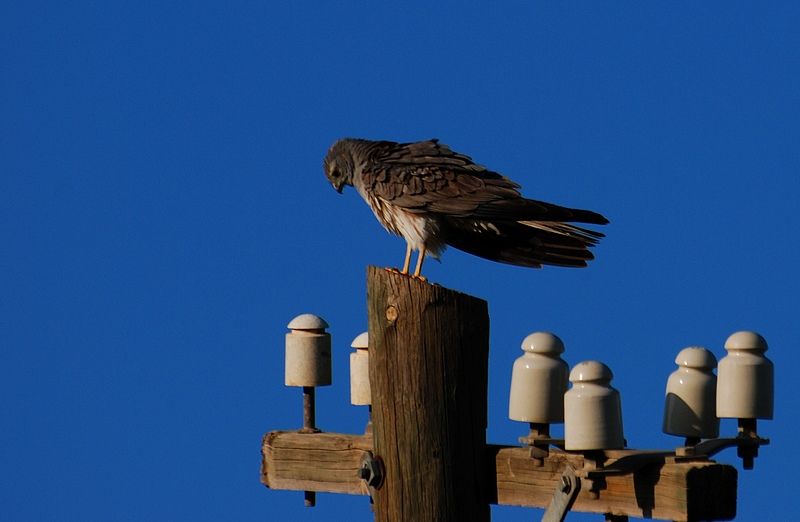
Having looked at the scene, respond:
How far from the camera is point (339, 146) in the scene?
987 cm

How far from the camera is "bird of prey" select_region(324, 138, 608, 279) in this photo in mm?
8523

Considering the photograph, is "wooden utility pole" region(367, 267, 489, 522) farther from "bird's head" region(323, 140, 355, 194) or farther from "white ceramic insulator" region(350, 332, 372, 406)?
"bird's head" region(323, 140, 355, 194)

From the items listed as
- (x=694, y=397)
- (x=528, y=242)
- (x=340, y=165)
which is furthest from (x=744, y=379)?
(x=340, y=165)

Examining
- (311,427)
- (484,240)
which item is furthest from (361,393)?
(484,240)

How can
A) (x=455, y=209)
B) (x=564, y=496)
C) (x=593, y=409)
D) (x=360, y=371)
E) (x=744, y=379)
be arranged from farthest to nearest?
(x=455, y=209) < (x=360, y=371) < (x=744, y=379) < (x=564, y=496) < (x=593, y=409)

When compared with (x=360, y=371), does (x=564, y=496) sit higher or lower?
lower

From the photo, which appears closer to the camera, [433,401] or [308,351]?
[433,401]

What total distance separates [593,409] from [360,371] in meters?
2.05

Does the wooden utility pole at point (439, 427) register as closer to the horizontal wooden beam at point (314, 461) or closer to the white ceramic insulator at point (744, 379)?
the white ceramic insulator at point (744, 379)

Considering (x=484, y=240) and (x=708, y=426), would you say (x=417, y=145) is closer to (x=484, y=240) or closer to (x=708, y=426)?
(x=484, y=240)

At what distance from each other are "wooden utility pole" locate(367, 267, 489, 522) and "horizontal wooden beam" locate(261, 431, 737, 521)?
140 millimetres

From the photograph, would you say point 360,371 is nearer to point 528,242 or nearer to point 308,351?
point 308,351

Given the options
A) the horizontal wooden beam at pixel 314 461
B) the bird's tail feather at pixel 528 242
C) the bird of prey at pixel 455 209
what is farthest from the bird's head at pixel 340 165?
the horizontal wooden beam at pixel 314 461

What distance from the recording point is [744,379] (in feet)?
24.1
